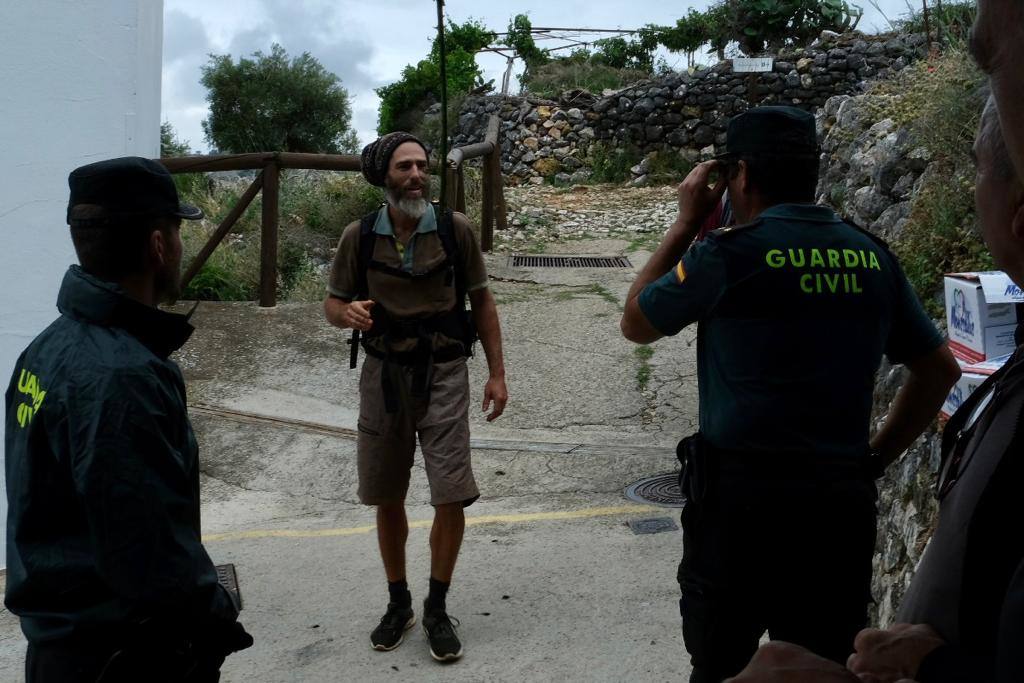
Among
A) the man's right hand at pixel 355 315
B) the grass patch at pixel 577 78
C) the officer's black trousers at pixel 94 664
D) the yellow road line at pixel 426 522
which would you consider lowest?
the yellow road line at pixel 426 522

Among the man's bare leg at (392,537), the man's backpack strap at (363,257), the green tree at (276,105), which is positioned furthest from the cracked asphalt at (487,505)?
the green tree at (276,105)

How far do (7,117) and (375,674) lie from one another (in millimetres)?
2958

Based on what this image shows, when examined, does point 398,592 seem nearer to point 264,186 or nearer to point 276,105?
point 264,186

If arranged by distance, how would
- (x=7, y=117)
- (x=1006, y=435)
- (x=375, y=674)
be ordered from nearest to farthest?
(x=1006, y=435), (x=375, y=674), (x=7, y=117)

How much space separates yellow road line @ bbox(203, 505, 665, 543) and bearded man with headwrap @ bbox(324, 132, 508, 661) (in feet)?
4.16

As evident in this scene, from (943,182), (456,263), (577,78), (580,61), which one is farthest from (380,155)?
(580,61)

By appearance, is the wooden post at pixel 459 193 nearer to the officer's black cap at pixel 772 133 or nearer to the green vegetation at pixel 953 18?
the green vegetation at pixel 953 18

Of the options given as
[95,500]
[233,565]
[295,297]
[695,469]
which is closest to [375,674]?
[233,565]

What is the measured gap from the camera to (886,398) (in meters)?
4.56

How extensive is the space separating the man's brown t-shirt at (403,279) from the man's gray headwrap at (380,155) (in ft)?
0.51

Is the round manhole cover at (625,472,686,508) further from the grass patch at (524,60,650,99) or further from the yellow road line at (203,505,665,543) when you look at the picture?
the grass patch at (524,60,650,99)

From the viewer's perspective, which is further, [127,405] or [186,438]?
[186,438]

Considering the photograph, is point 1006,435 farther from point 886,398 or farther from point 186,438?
point 886,398

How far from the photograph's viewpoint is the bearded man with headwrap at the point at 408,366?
4109mm
